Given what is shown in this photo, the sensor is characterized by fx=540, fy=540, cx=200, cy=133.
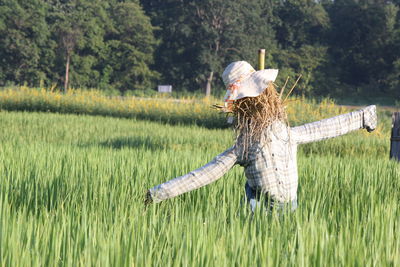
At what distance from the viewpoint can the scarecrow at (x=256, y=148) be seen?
2.36m

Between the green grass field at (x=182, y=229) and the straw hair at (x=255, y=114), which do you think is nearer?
the green grass field at (x=182, y=229)

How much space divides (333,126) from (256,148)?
19.6 inches

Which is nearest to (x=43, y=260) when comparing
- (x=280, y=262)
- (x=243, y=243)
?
(x=243, y=243)

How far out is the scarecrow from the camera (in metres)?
2.36

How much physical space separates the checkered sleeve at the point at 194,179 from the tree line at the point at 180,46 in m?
33.7

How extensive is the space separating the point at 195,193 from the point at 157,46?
Result: 126 feet

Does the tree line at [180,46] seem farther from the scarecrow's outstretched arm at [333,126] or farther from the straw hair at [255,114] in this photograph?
the straw hair at [255,114]

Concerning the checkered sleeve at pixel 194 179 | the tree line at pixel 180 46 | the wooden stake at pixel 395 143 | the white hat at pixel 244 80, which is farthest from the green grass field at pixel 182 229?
the tree line at pixel 180 46

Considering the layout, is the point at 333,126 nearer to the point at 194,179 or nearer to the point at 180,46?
the point at 194,179

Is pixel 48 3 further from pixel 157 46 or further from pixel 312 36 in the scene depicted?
pixel 312 36

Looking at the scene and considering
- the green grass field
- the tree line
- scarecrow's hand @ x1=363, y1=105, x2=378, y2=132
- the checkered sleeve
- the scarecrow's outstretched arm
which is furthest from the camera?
the tree line

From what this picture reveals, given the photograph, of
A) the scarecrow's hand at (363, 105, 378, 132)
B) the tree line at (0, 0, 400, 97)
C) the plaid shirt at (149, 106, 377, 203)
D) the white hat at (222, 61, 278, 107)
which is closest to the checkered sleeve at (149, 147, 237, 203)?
the plaid shirt at (149, 106, 377, 203)

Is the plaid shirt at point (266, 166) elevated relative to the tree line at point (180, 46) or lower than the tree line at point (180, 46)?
lower

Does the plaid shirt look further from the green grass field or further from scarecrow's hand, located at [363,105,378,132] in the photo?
scarecrow's hand, located at [363,105,378,132]
